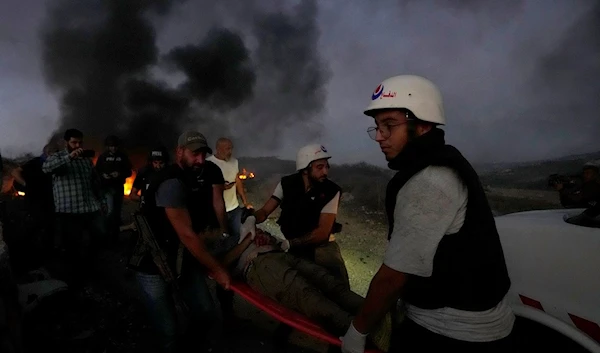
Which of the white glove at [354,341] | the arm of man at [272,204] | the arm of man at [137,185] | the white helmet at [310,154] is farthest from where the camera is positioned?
the arm of man at [137,185]

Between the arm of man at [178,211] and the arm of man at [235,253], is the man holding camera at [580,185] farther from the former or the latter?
the arm of man at [178,211]

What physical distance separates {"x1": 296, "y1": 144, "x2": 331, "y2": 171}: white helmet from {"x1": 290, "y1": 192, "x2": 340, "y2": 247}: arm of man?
20.7 inches

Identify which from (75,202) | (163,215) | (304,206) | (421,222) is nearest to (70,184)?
(75,202)

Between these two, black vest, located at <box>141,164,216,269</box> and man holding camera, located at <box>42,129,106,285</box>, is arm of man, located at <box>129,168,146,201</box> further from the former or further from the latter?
black vest, located at <box>141,164,216,269</box>

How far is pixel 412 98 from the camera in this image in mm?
1713

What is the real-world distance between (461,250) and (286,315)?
1.53 meters

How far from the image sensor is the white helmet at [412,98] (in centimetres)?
170

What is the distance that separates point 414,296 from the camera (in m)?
1.71

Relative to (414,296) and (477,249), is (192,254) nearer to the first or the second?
(414,296)

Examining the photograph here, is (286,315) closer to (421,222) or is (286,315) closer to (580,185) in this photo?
(421,222)

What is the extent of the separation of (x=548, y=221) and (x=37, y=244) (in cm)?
662

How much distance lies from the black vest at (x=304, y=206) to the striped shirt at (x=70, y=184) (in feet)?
10.5

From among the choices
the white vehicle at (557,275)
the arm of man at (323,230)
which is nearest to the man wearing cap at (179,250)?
the arm of man at (323,230)

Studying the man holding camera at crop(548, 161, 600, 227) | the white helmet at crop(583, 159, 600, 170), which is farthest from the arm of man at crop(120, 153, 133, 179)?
the white helmet at crop(583, 159, 600, 170)
